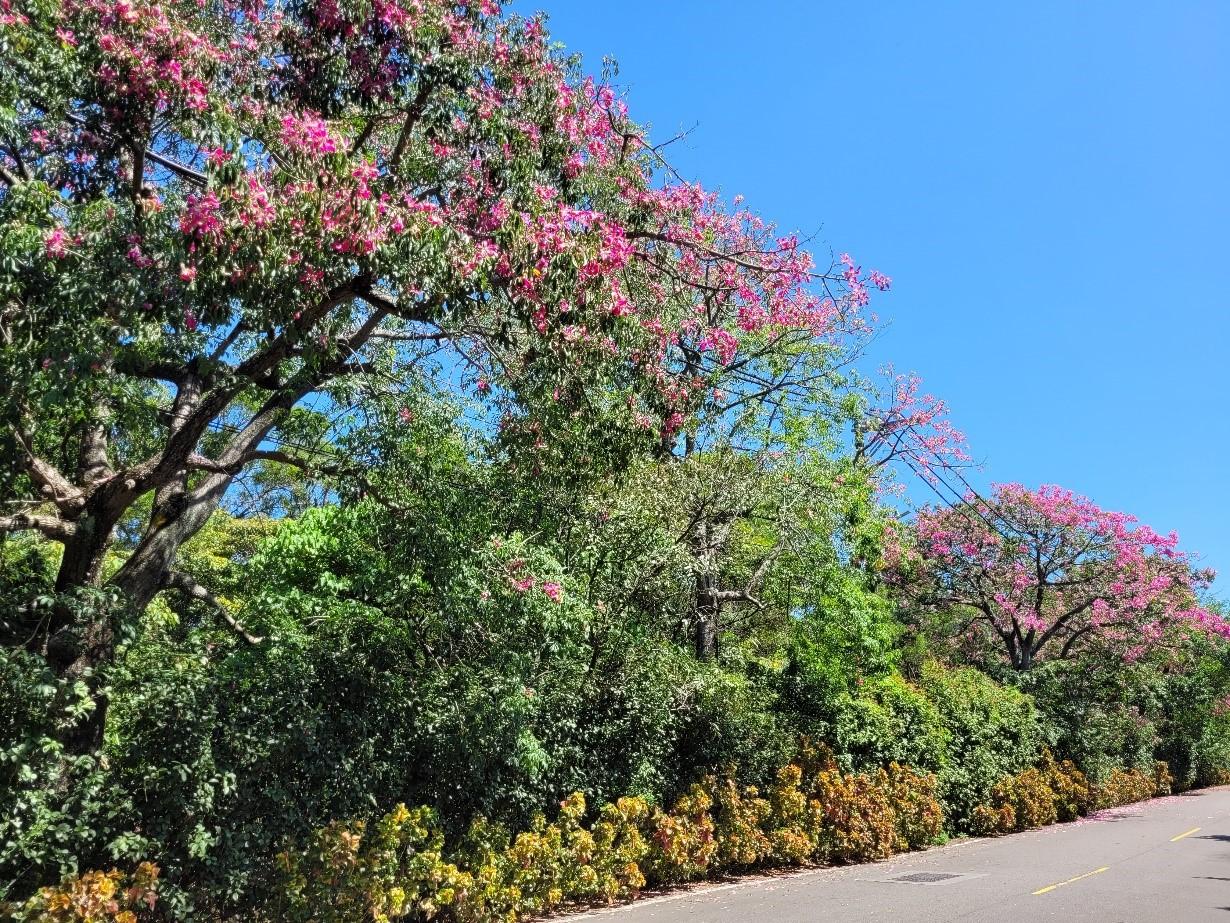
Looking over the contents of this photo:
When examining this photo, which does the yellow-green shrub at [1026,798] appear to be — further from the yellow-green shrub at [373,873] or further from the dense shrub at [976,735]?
the yellow-green shrub at [373,873]

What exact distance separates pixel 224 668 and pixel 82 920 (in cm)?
201

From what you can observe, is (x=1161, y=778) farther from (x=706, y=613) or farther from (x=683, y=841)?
(x=683, y=841)

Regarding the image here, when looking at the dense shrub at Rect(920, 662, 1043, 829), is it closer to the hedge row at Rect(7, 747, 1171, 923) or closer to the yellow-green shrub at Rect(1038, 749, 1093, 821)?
the yellow-green shrub at Rect(1038, 749, 1093, 821)

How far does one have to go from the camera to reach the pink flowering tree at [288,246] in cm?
626

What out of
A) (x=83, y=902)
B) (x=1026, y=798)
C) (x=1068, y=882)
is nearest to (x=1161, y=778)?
(x=1026, y=798)

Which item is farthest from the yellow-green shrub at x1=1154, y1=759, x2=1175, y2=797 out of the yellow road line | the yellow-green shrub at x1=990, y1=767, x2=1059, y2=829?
the yellow road line

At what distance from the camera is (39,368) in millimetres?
6410

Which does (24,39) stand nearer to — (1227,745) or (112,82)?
(112,82)

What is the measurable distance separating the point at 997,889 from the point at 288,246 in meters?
11.1

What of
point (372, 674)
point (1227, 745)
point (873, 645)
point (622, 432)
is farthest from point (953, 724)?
point (1227, 745)

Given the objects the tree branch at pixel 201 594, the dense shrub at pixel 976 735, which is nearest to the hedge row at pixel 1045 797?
the dense shrub at pixel 976 735

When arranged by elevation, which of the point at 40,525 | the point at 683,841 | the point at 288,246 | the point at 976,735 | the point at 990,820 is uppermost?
the point at 288,246

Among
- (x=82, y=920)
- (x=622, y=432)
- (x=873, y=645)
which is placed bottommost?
(x=82, y=920)

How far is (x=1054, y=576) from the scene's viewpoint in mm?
27453
